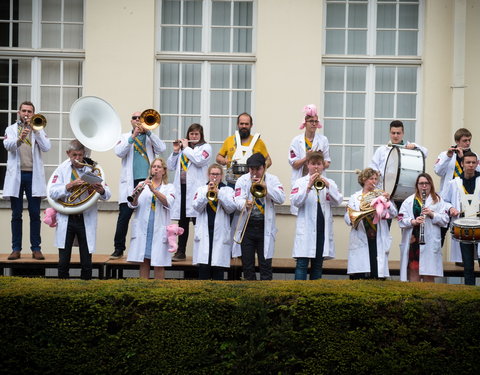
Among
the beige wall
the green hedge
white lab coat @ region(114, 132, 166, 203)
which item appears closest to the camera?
the green hedge

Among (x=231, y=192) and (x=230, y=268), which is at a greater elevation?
(x=231, y=192)

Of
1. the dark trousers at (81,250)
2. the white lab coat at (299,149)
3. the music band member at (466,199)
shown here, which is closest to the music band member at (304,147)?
the white lab coat at (299,149)

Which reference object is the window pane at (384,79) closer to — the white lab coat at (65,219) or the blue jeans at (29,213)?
the white lab coat at (65,219)

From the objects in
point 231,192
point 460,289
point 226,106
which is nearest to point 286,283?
point 460,289

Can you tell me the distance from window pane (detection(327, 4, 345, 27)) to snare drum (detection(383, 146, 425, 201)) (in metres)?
3.42

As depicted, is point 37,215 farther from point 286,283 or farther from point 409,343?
point 409,343

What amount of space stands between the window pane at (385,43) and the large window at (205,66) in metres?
1.98

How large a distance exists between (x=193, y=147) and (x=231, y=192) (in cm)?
127

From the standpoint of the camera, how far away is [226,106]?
13.6 m

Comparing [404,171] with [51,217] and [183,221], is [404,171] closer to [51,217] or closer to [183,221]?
[183,221]

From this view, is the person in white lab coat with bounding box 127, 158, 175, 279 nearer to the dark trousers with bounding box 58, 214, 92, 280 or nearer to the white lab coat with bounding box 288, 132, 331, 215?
the dark trousers with bounding box 58, 214, 92, 280

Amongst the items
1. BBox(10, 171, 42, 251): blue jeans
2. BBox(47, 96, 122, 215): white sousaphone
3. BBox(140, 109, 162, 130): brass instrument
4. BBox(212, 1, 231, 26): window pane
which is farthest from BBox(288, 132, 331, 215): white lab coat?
BBox(10, 171, 42, 251): blue jeans

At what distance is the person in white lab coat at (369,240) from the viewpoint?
10552mm

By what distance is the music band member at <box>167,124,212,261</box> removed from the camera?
38.0 feet
